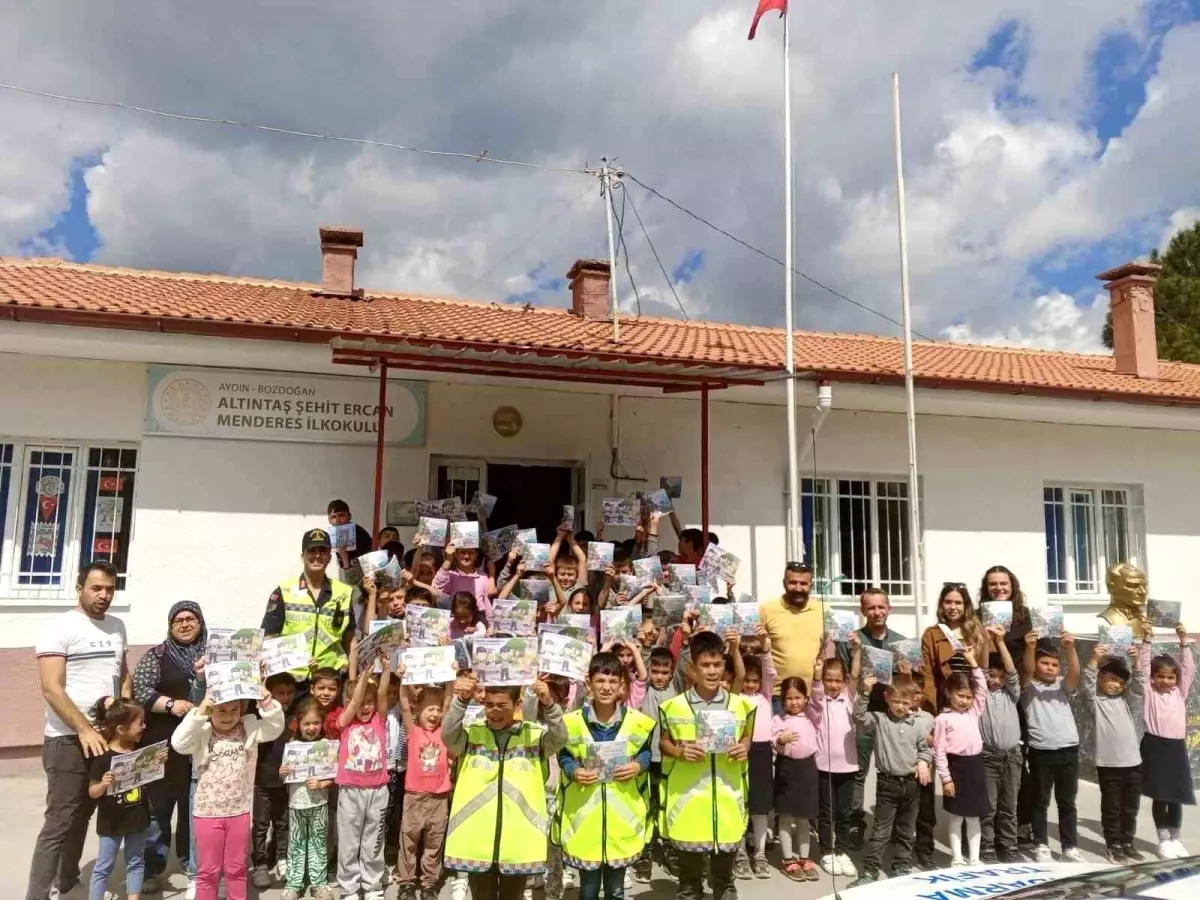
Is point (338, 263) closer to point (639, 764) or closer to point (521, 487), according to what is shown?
point (521, 487)

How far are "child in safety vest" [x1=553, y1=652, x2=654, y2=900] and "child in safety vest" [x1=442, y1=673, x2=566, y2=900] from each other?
Answer: 0.11m

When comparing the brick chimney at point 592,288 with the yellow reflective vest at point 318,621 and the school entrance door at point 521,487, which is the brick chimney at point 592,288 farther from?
the yellow reflective vest at point 318,621

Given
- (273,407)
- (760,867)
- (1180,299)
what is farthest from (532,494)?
(1180,299)

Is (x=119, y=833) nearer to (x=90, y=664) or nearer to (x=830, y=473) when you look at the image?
(x=90, y=664)

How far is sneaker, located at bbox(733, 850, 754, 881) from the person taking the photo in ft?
15.5

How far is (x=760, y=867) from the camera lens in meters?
4.80

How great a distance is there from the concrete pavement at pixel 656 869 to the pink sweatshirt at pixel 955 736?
2.33 ft

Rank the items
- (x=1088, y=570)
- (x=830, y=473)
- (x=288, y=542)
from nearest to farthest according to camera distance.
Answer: (x=288, y=542) < (x=830, y=473) < (x=1088, y=570)

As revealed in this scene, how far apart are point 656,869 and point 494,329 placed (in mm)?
4800

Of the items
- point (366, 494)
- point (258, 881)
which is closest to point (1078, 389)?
point (366, 494)

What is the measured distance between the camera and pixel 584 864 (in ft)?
12.4

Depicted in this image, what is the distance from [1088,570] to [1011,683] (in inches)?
223

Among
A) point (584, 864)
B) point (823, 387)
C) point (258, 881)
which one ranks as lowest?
point (258, 881)

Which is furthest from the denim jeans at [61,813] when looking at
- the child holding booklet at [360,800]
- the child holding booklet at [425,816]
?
the child holding booklet at [425,816]
